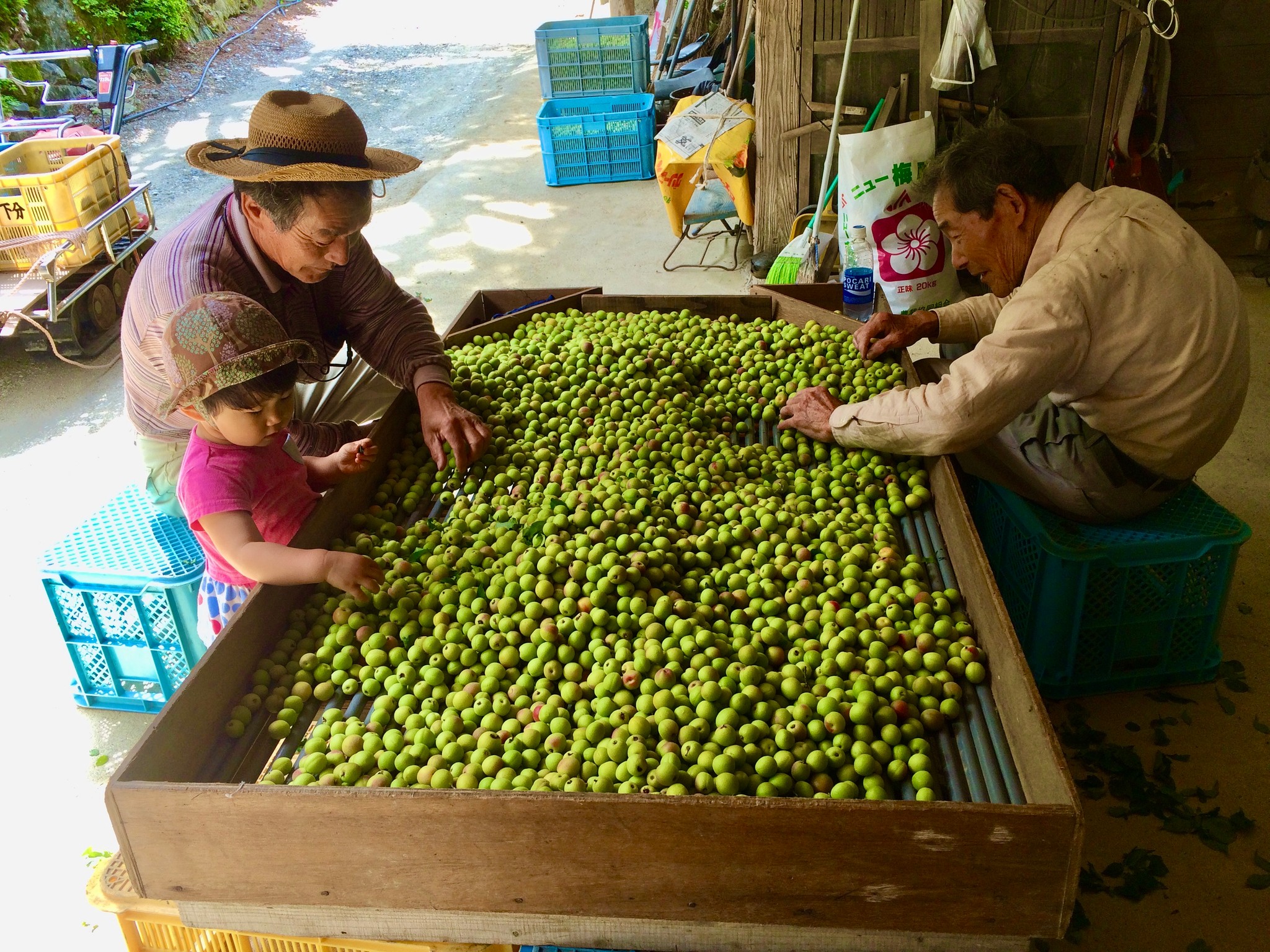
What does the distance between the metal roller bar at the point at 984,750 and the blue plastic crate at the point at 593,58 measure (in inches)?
265

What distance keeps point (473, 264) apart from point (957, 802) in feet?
18.4

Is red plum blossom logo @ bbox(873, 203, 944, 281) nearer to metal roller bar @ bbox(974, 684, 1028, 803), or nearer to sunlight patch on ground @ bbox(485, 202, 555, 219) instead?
metal roller bar @ bbox(974, 684, 1028, 803)

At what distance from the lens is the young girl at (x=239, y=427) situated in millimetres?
1815

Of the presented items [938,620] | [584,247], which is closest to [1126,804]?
[938,620]

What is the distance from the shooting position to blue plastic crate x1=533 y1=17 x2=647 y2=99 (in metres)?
7.45

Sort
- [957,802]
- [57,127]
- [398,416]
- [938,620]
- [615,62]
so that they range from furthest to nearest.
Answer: [615,62], [57,127], [398,416], [938,620], [957,802]

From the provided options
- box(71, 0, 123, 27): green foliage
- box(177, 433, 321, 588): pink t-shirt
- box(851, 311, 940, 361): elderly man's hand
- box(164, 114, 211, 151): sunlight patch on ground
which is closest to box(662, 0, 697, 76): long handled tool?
box(164, 114, 211, 151): sunlight patch on ground

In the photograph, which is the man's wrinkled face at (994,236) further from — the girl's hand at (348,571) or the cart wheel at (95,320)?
the cart wheel at (95,320)

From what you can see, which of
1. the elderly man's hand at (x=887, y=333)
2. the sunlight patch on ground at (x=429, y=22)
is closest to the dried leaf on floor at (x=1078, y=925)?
the elderly man's hand at (x=887, y=333)

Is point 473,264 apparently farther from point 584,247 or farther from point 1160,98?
point 1160,98

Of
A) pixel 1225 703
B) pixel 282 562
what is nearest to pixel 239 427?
pixel 282 562


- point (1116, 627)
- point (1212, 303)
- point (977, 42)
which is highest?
point (977, 42)

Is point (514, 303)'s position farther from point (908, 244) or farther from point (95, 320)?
point (95, 320)

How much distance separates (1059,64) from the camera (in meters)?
4.61
